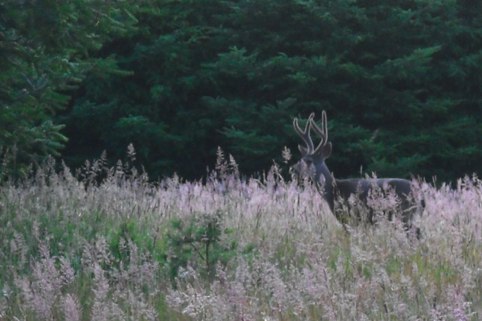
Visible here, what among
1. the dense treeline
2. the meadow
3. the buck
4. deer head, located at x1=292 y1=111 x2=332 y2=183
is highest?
the dense treeline

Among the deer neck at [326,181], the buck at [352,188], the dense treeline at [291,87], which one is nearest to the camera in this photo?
the buck at [352,188]

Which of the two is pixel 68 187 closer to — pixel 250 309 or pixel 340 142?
pixel 250 309

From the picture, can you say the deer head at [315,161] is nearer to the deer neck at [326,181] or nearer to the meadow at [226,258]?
the deer neck at [326,181]

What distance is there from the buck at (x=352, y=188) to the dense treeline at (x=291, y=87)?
669 cm

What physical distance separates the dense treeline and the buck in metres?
6.69

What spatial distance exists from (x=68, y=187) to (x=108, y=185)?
49cm

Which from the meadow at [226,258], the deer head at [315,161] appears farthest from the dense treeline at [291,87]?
the meadow at [226,258]

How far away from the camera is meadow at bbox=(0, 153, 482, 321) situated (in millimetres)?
6148

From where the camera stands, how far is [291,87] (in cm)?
2033

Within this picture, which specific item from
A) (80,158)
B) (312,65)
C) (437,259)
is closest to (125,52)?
(80,158)

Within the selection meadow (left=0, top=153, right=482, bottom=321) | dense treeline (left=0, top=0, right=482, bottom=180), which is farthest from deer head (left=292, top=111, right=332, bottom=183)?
dense treeline (left=0, top=0, right=482, bottom=180)

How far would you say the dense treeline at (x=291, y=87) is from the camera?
64.8 feet

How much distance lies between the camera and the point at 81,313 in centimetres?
673

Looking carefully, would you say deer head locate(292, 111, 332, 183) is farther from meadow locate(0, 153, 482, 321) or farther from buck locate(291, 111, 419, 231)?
meadow locate(0, 153, 482, 321)
